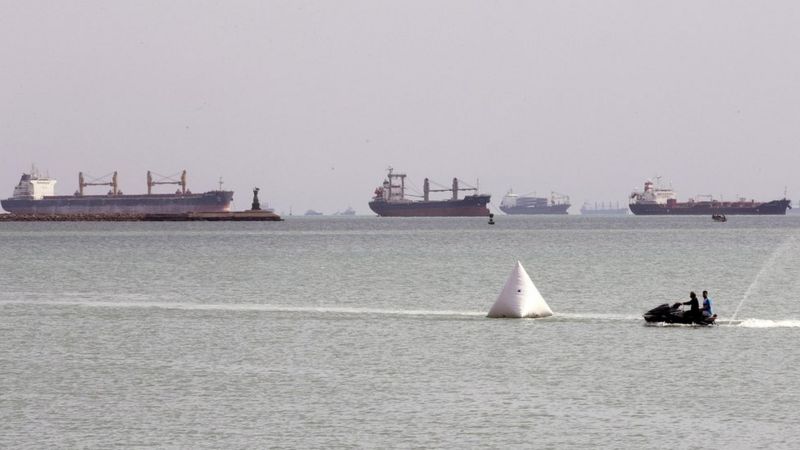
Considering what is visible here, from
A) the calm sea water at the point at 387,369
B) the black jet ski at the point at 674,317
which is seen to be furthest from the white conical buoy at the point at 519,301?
the black jet ski at the point at 674,317

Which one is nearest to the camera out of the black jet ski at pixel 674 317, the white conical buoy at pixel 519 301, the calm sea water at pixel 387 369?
the calm sea water at pixel 387 369

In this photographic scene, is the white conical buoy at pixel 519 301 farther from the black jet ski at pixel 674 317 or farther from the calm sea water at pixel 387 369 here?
the black jet ski at pixel 674 317

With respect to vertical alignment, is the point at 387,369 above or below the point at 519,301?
below

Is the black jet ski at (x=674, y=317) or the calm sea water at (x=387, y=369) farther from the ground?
the black jet ski at (x=674, y=317)

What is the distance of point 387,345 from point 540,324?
903cm

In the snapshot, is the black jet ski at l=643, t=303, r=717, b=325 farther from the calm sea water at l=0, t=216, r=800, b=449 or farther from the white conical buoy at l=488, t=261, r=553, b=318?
the white conical buoy at l=488, t=261, r=553, b=318

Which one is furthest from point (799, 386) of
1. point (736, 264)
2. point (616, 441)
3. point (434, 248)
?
point (434, 248)

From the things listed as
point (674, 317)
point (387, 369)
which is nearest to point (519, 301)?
point (674, 317)

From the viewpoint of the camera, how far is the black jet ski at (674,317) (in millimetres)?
50344

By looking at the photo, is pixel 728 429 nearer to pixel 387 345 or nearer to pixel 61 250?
pixel 387 345

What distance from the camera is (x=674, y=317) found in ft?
168

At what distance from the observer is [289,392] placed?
113 ft

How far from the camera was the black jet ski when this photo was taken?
5034cm

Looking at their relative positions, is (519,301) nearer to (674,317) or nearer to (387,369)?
(674,317)
